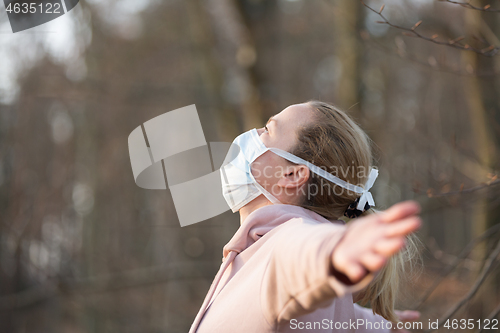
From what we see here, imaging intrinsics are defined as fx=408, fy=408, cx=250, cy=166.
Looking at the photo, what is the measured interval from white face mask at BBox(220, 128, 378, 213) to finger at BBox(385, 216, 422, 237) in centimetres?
113

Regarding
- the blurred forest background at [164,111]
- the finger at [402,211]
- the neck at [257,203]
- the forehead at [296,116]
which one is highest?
the finger at [402,211]

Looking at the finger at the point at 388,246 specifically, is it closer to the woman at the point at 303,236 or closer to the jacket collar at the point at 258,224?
the woman at the point at 303,236

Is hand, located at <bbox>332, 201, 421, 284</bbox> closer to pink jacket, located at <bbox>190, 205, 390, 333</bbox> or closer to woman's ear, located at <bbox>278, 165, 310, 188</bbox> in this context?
pink jacket, located at <bbox>190, 205, 390, 333</bbox>

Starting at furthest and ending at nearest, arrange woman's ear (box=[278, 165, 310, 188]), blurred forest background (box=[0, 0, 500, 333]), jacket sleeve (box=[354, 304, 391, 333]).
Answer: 1. blurred forest background (box=[0, 0, 500, 333])
2. jacket sleeve (box=[354, 304, 391, 333])
3. woman's ear (box=[278, 165, 310, 188])

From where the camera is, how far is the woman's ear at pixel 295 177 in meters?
1.83

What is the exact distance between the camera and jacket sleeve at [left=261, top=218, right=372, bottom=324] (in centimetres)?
83

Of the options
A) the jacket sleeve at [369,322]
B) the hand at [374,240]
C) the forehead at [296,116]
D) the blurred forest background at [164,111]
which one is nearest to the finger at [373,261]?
the hand at [374,240]

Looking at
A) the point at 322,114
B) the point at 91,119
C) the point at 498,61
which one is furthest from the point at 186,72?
the point at 322,114

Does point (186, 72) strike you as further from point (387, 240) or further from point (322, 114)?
point (387, 240)

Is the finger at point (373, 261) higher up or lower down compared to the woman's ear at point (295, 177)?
higher up

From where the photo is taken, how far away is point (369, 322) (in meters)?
2.19

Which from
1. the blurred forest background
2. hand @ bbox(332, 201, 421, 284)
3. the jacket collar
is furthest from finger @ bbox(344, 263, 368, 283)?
the blurred forest background

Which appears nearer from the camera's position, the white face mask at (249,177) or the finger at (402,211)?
the finger at (402,211)

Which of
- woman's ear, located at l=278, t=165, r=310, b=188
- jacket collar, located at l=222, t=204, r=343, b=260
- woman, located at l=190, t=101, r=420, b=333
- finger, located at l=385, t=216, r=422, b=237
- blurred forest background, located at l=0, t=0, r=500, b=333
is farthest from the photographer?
blurred forest background, located at l=0, t=0, r=500, b=333
